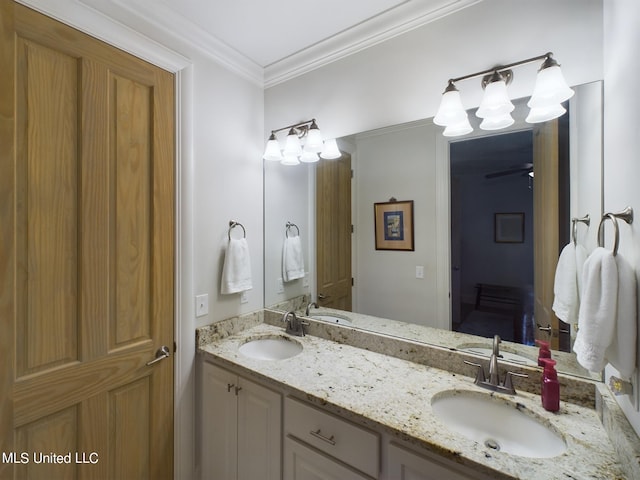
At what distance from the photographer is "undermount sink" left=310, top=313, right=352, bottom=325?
168 cm

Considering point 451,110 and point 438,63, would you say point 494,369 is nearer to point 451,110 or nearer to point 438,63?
point 451,110

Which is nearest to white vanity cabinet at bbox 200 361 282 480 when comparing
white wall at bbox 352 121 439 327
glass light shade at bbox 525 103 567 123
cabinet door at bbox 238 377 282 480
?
cabinet door at bbox 238 377 282 480

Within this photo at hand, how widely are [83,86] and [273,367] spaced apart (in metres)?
1.41

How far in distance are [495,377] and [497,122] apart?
103cm

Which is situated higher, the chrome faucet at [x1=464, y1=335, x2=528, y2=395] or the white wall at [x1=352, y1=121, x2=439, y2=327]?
the white wall at [x1=352, y1=121, x2=439, y2=327]

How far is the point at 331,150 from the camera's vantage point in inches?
68.0

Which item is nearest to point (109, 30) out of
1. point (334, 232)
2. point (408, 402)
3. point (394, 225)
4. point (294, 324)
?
point (334, 232)

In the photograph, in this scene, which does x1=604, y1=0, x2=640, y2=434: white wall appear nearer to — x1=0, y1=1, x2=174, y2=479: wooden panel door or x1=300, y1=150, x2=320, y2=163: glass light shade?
x1=300, y1=150, x2=320, y2=163: glass light shade

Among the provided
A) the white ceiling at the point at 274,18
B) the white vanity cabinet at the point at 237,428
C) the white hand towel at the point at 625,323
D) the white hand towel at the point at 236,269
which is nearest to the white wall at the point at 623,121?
the white hand towel at the point at 625,323

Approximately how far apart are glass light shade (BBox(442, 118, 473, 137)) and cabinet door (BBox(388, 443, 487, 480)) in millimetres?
1246

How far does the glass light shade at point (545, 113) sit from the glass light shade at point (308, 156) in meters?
1.07

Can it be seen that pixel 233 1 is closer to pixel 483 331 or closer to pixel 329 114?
pixel 329 114

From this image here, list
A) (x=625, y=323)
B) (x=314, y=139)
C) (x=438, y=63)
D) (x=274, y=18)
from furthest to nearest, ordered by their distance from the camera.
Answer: (x=314, y=139) → (x=274, y=18) → (x=438, y=63) → (x=625, y=323)

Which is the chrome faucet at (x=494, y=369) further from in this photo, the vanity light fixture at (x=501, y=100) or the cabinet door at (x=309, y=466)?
the vanity light fixture at (x=501, y=100)
